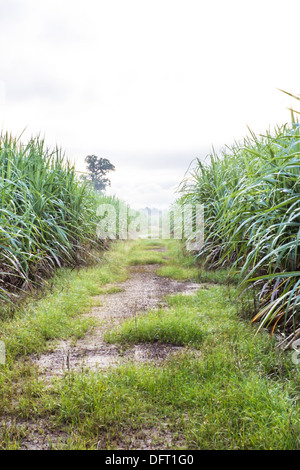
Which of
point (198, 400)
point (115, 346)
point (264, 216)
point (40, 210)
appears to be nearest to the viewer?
point (198, 400)

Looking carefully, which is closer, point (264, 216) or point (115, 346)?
point (115, 346)

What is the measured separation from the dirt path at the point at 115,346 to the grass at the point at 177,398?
0.11m

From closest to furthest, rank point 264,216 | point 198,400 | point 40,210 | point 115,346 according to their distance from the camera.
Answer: point 198,400, point 115,346, point 264,216, point 40,210

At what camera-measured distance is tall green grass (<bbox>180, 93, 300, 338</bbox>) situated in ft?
7.79

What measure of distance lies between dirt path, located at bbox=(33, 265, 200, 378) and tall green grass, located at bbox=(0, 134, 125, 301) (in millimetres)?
771

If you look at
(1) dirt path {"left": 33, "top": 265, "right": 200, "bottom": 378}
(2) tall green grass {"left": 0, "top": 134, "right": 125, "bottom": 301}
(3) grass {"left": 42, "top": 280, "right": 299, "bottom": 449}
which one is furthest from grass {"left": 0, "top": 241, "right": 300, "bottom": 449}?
(2) tall green grass {"left": 0, "top": 134, "right": 125, "bottom": 301}

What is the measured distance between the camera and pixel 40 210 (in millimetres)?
4324

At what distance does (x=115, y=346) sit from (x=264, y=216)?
146 cm

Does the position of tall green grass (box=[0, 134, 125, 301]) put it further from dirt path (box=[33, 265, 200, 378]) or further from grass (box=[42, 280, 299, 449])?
grass (box=[42, 280, 299, 449])

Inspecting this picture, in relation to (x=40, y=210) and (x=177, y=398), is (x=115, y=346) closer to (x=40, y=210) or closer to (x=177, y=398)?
(x=177, y=398)

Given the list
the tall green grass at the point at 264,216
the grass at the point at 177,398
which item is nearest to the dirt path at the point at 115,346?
the grass at the point at 177,398

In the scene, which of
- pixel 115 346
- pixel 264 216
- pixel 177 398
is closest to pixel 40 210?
pixel 115 346
